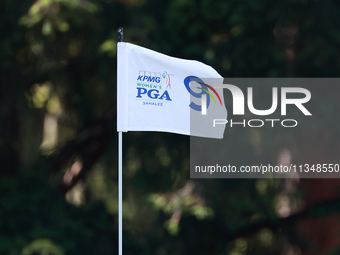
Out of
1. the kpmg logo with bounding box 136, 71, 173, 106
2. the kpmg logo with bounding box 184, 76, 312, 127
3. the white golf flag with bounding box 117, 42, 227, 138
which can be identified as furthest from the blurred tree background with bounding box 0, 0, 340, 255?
the kpmg logo with bounding box 136, 71, 173, 106

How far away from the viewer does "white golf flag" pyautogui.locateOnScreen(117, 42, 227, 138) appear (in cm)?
400

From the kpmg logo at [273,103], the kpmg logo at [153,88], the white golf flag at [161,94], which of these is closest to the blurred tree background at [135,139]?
the kpmg logo at [273,103]

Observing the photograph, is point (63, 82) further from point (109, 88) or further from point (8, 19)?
point (8, 19)

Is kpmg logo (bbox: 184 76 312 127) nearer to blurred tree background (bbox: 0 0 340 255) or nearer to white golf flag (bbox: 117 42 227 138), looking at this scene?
blurred tree background (bbox: 0 0 340 255)

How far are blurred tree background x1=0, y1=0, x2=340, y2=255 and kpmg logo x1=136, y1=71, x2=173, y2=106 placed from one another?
62.8 inches

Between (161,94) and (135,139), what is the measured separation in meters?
2.41

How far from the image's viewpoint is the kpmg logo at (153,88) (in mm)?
4102

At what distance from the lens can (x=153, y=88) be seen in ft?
13.7

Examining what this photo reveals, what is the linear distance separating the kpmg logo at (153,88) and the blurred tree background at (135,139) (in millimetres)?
1595

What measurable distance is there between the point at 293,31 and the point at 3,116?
4404 millimetres

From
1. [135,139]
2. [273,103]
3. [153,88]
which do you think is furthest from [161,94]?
[135,139]

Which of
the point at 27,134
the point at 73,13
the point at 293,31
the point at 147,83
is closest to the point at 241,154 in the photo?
the point at 293,31

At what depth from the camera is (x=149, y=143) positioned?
649 centimetres

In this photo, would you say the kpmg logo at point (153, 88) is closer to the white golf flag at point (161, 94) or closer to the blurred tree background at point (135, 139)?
the white golf flag at point (161, 94)
